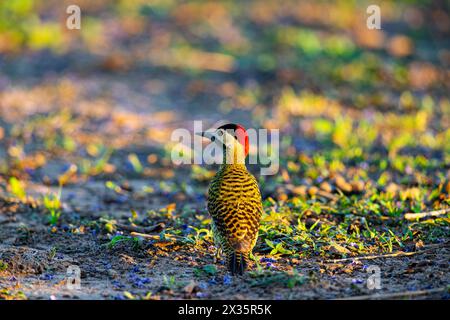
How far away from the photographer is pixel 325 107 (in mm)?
11039

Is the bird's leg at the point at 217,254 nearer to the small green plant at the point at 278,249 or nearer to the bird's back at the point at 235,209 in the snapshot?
the bird's back at the point at 235,209

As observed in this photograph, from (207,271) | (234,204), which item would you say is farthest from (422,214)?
(207,271)

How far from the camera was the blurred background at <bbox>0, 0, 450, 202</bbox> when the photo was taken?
8.81 metres

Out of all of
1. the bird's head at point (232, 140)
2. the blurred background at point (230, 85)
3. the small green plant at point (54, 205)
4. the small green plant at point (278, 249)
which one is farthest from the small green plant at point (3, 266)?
the blurred background at point (230, 85)

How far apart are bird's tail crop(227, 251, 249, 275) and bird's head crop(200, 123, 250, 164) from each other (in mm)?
815

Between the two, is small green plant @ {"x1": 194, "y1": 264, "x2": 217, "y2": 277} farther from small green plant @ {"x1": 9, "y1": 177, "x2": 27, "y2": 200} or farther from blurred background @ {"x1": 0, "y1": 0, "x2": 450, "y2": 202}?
small green plant @ {"x1": 9, "y1": 177, "x2": 27, "y2": 200}

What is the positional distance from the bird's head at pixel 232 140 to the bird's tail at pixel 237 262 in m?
0.82

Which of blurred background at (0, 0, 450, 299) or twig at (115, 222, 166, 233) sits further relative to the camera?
twig at (115, 222, 166, 233)

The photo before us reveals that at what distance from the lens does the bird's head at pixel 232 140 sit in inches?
224

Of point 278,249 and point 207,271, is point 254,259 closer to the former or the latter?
point 278,249

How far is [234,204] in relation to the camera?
5.54 meters

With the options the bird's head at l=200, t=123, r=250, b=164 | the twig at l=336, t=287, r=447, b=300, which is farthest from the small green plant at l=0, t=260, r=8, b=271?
the twig at l=336, t=287, r=447, b=300

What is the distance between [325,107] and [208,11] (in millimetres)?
5426
